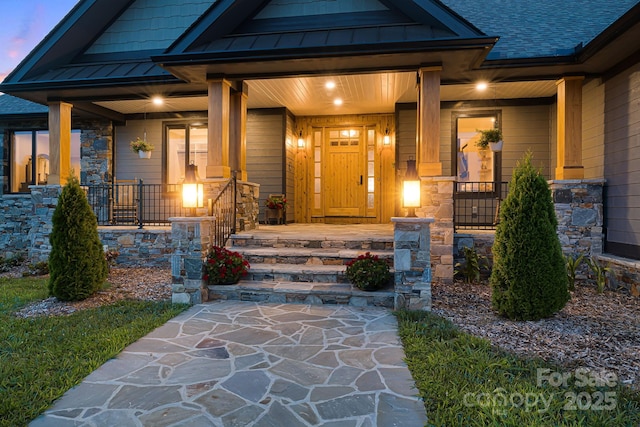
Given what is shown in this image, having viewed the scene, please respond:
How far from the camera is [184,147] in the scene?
9328 mm

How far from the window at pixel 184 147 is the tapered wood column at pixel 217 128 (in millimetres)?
3071

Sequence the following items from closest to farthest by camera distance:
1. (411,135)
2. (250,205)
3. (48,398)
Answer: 1. (48,398)
2. (250,205)
3. (411,135)

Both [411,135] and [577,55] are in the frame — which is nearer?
[577,55]

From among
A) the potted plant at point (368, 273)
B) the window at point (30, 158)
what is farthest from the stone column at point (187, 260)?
the window at point (30, 158)

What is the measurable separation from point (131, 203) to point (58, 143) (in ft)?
7.08

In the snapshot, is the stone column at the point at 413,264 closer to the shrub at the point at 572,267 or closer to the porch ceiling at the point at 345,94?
the shrub at the point at 572,267

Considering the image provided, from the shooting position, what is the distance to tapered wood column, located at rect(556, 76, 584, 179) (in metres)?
6.09

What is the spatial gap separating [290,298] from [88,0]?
7.00 metres

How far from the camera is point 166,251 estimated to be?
721 centimetres

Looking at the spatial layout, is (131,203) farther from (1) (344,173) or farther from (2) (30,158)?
(1) (344,173)

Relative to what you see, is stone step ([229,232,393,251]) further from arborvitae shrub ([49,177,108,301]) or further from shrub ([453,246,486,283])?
arborvitae shrub ([49,177,108,301])

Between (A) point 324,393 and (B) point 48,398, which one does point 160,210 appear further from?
(A) point 324,393

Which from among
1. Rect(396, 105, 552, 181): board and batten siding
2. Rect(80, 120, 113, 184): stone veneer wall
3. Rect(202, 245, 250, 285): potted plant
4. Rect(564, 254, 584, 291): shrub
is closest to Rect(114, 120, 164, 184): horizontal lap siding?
Rect(80, 120, 113, 184): stone veneer wall

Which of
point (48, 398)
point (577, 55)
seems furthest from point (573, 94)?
point (48, 398)
